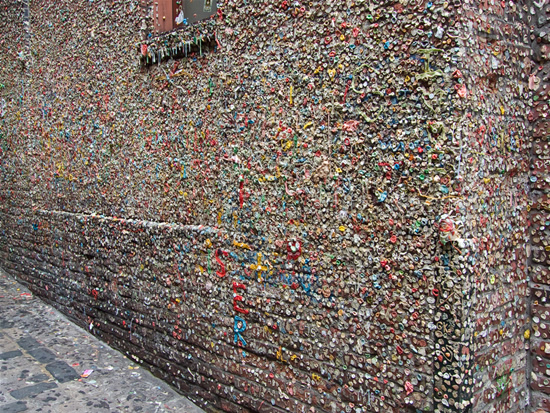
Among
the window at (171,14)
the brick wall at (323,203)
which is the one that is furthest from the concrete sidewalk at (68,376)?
the window at (171,14)

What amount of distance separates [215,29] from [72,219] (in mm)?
3027

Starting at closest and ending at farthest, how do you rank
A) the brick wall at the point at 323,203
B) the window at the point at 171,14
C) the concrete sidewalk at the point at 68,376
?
the brick wall at the point at 323,203 < the concrete sidewalk at the point at 68,376 < the window at the point at 171,14

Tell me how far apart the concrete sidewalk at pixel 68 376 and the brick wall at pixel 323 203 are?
0.16 metres

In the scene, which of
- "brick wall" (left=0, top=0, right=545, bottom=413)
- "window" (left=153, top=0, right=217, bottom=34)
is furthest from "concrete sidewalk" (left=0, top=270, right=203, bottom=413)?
"window" (left=153, top=0, right=217, bottom=34)

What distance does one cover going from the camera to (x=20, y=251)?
6.37 meters

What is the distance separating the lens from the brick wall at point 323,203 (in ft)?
6.69

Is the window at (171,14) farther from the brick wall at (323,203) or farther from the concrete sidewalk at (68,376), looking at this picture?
the concrete sidewalk at (68,376)

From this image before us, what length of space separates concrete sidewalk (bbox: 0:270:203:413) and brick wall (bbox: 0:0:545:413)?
164 mm

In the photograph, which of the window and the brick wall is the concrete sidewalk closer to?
the brick wall

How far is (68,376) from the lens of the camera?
382cm

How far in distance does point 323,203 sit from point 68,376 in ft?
9.56

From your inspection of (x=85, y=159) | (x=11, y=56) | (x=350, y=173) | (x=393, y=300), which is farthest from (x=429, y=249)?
(x=11, y=56)

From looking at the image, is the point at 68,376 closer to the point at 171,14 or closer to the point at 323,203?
the point at 323,203

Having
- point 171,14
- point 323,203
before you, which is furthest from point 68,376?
point 171,14
